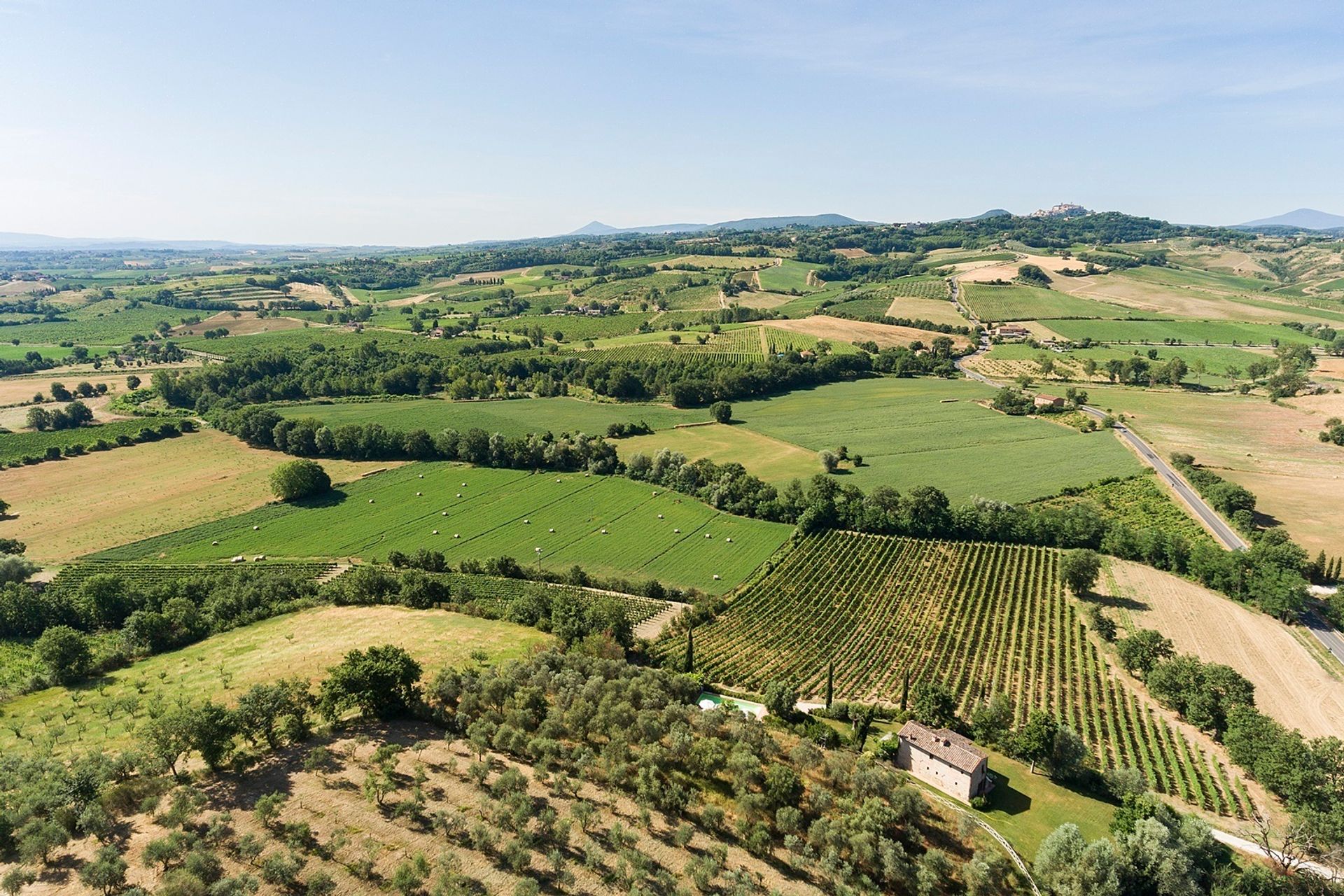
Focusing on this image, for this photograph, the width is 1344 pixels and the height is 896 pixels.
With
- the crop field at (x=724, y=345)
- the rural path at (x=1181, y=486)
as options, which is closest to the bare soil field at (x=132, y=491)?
the crop field at (x=724, y=345)

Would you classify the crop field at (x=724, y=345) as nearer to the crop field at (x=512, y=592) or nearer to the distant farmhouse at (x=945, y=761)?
the crop field at (x=512, y=592)

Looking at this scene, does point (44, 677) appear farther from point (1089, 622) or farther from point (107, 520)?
point (1089, 622)

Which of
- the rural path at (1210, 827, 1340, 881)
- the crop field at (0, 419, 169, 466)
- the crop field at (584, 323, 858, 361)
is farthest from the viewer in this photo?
→ the crop field at (584, 323, 858, 361)

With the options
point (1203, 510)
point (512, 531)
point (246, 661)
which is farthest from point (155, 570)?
point (1203, 510)

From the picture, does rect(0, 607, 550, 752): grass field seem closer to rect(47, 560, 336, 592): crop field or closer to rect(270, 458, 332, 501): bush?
rect(47, 560, 336, 592): crop field

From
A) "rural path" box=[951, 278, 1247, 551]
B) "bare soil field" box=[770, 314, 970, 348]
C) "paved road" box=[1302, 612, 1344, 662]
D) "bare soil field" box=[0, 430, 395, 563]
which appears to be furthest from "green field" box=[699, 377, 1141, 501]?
"bare soil field" box=[0, 430, 395, 563]

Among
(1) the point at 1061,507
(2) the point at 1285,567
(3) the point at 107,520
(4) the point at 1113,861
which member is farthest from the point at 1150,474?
(3) the point at 107,520
